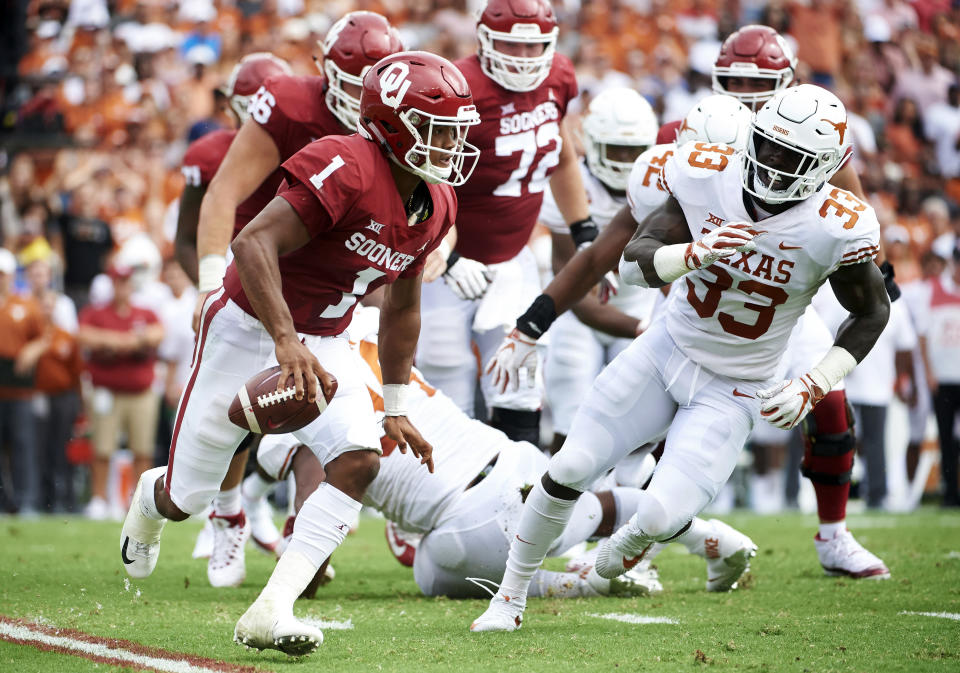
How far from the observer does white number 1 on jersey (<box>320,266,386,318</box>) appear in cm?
399

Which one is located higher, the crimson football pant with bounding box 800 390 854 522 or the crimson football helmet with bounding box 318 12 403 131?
the crimson football helmet with bounding box 318 12 403 131

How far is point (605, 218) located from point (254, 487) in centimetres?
214

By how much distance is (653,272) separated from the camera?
4020 mm

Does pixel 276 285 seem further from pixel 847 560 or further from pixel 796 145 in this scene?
pixel 847 560

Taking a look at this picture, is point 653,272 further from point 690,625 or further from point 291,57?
point 291,57

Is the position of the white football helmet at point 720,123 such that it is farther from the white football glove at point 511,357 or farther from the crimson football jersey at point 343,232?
the crimson football jersey at point 343,232

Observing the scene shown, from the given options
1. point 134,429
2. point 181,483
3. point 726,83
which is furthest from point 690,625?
point 134,429

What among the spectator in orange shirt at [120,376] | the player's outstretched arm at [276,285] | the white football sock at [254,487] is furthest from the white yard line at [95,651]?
the spectator in orange shirt at [120,376]

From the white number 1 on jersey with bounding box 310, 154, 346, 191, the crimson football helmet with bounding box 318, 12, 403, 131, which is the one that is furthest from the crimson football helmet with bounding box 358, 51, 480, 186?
the crimson football helmet with bounding box 318, 12, 403, 131

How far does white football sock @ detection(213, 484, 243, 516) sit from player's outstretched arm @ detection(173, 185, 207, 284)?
1.10 metres

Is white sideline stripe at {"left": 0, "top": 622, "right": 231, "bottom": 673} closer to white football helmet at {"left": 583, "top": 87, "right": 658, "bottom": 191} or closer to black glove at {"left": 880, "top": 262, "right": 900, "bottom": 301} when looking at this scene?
black glove at {"left": 880, "top": 262, "right": 900, "bottom": 301}

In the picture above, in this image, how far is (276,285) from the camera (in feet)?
12.0

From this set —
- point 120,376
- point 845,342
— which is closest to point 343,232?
point 845,342

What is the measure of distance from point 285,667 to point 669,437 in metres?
1.46
